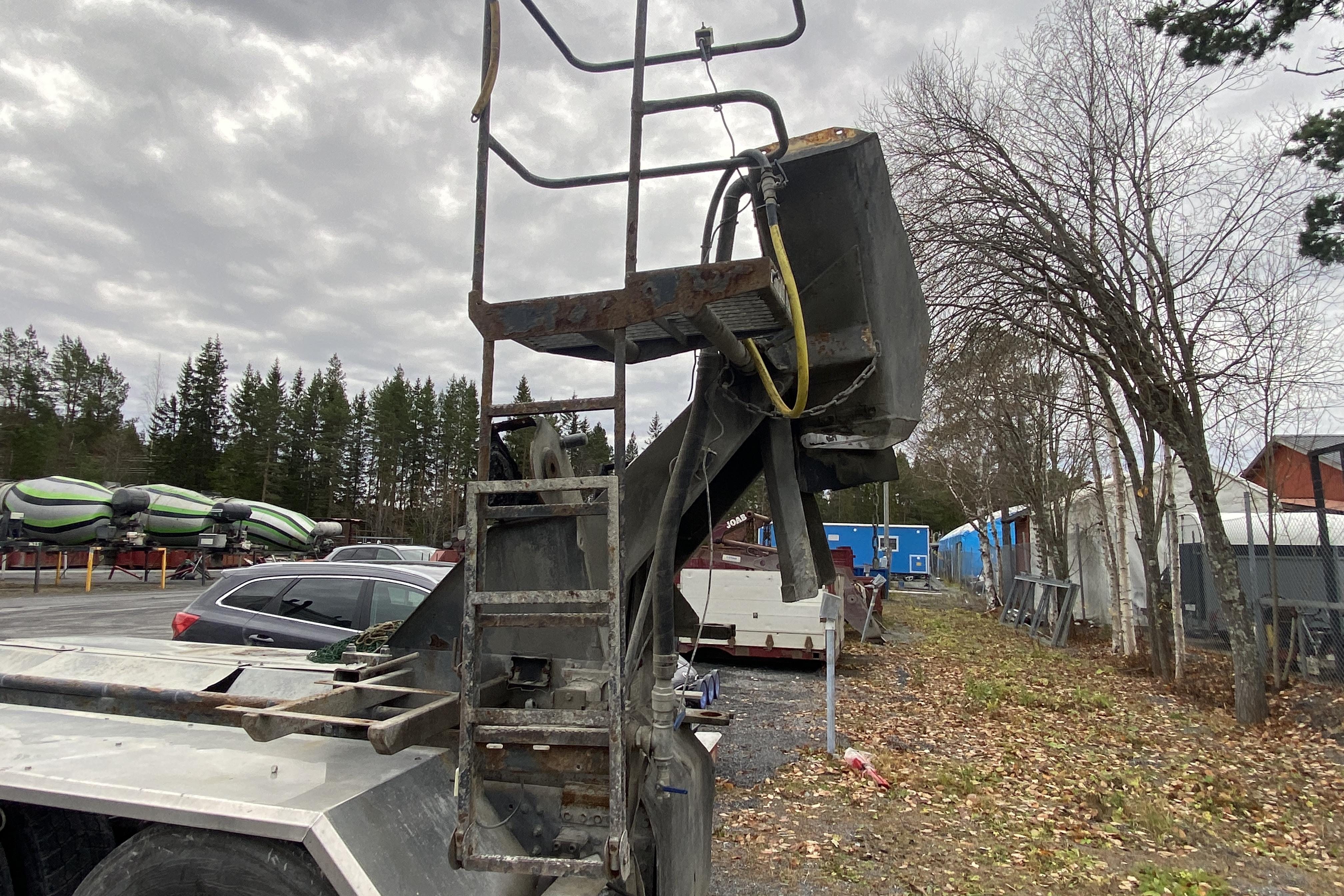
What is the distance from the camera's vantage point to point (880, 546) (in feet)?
128

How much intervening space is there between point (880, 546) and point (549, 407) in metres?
38.7

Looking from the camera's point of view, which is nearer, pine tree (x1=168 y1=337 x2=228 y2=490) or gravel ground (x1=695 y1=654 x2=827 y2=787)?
gravel ground (x1=695 y1=654 x2=827 y2=787)

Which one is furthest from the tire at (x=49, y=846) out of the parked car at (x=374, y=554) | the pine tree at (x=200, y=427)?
the pine tree at (x=200, y=427)

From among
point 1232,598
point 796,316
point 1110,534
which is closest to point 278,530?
point 1110,534

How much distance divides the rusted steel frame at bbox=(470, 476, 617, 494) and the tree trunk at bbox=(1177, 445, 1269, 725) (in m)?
9.11

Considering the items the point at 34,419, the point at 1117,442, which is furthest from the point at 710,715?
the point at 34,419

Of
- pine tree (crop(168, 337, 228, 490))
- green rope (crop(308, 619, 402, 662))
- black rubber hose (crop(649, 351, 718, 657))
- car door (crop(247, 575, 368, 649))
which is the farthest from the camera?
pine tree (crop(168, 337, 228, 490))

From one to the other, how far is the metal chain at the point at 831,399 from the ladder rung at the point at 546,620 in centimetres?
96

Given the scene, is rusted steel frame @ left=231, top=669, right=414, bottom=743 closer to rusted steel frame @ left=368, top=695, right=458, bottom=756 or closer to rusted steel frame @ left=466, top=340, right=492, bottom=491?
rusted steel frame @ left=368, top=695, right=458, bottom=756

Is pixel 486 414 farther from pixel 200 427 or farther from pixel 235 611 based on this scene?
pixel 200 427

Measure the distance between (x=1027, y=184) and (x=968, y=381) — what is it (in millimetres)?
2806

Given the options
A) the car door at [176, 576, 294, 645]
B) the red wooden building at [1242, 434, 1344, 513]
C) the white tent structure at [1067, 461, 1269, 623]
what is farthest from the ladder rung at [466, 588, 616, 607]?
the white tent structure at [1067, 461, 1269, 623]

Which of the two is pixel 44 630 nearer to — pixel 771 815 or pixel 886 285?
pixel 771 815

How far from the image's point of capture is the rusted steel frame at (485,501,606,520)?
230 centimetres
